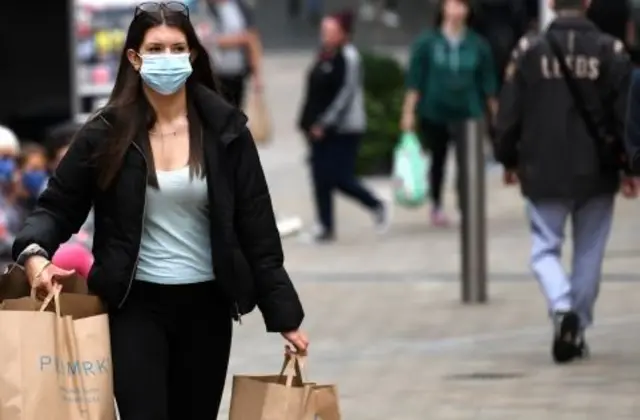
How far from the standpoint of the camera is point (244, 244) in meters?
5.81

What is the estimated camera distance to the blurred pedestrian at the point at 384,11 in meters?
36.7

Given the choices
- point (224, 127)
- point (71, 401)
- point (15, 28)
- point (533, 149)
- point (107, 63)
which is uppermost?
point (224, 127)

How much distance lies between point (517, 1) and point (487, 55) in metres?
5.50

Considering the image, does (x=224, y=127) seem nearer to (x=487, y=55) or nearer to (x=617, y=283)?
(x=617, y=283)

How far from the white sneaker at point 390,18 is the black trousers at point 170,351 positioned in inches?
1219

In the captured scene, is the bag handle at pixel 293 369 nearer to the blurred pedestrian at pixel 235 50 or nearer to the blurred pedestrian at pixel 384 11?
the blurred pedestrian at pixel 235 50

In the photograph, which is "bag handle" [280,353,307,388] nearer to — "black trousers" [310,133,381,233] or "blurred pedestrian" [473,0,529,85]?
"black trousers" [310,133,381,233]

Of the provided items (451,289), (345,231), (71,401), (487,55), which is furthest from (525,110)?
(345,231)

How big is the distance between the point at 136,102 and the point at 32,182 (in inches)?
273

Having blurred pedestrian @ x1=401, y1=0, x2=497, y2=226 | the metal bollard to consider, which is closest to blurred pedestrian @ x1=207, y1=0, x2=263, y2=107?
blurred pedestrian @ x1=401, y1=0, x2=497, y2=226

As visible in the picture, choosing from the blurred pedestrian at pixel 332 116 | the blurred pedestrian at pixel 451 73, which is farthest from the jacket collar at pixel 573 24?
the blurred pedestrian at pixel 332 116

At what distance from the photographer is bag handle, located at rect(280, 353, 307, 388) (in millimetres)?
5617

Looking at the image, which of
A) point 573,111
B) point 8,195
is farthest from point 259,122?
point 573,111

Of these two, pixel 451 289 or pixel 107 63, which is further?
pixel 107 63
